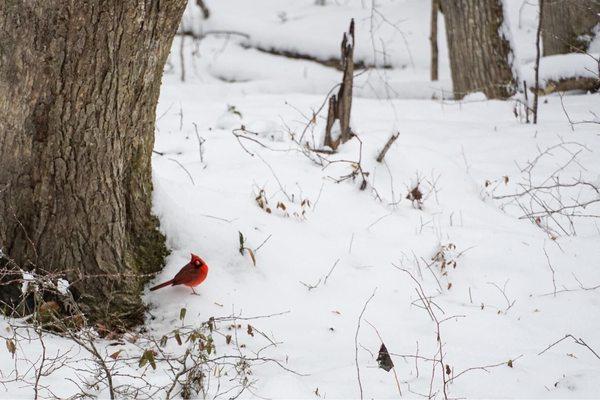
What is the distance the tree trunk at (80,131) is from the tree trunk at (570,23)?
642cm

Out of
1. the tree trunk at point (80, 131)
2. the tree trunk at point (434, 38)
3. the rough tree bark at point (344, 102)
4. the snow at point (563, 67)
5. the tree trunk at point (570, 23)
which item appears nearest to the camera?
the tree trunk at point (80, 131)

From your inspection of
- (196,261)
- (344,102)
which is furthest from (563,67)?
(196,261)

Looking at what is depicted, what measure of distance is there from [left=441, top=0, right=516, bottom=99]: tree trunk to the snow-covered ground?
3.10 ft

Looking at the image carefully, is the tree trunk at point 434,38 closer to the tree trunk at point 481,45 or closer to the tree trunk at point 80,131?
the tree trunk at point 481,45

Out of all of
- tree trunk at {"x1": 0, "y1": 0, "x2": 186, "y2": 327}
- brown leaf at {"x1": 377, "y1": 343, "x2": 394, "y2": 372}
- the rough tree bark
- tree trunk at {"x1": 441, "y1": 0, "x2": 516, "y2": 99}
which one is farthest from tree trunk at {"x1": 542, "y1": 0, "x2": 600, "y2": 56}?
tree trunk at {"x1": 0, "y1": 0, "x2": 186, "y2": 327}

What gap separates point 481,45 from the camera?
784cm

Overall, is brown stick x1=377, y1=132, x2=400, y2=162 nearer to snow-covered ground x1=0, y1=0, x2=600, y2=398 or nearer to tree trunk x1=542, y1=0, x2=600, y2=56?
snow-covered ground x1=0, y1=0, x2=600, y2=398

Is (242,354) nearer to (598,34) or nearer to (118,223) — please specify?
(118,223)

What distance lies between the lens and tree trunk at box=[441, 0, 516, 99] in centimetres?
773

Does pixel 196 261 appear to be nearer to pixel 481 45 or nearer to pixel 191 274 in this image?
pixel 191 274

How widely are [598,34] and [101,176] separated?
708cm

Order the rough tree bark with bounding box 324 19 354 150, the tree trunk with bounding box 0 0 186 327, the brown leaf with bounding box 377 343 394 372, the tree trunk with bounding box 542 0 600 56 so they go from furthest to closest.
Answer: the tree trunk with bounding box 542 0 600 56 → the rough tree bark with bounding box 324 19 354 150 → the brown leaf with bounding box 377 343 394 372 → the tree trunk with bounding box 0 0 186 327

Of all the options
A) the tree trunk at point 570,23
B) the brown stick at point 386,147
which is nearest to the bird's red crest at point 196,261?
the brown stick at point 386,147

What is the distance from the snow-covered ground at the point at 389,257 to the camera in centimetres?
329
